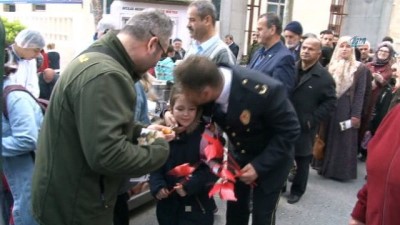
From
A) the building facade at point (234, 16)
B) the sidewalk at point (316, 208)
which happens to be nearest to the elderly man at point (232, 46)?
the building facade at point (234, 16)

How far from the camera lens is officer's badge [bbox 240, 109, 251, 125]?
7.29 feet

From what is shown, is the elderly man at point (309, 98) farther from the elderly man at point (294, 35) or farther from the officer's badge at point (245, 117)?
the officer's badge at point (245, 117)

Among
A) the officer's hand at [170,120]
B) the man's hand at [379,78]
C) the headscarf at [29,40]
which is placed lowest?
the man's hand at [379,78]

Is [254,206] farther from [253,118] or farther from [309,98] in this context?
[309,98]

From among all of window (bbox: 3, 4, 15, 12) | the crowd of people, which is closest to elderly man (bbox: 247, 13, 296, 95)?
the crowd of people

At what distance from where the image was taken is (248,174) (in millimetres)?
2363

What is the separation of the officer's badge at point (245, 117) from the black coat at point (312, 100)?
1860mm

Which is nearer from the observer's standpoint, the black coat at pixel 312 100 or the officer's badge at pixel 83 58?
the officer's badge at pixel 83 58

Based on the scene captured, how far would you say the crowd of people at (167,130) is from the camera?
1541 mm

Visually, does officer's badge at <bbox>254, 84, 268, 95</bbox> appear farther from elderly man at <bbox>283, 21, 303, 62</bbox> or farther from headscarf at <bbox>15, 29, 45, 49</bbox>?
elderly man at <bbox>283, 21, 303, 62</bbox>

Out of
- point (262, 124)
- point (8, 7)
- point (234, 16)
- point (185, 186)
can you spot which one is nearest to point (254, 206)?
point (185, 186)

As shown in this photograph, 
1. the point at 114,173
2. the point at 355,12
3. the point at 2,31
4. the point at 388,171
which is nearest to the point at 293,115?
the point at 388,171

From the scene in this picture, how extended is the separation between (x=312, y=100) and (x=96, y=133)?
9.65 ft

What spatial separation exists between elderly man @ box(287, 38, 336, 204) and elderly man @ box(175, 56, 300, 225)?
1537mm
